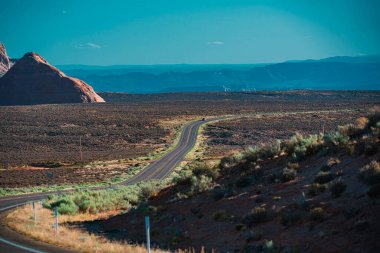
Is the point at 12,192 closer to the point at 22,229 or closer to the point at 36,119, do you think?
the point at 22,229

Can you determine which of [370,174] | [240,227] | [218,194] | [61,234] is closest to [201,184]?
[218,194]

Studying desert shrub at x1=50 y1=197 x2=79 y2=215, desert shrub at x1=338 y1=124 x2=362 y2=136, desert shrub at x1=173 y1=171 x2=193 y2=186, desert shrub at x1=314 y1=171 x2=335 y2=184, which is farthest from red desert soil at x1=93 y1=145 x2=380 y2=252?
desert shrub at x1=50 y1=197 x2=79 y2=215

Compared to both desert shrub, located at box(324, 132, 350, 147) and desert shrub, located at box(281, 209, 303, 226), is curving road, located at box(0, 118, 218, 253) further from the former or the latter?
desert shrub, located at box(324, 132, 350, 147)

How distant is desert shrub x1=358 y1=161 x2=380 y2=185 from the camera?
45.8 ft

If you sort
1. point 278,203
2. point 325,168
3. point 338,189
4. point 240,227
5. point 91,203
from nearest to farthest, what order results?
point 338,189
point 240,227
point 278,203
point 325,168
point 91,203

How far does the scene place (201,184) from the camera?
69.3 feet

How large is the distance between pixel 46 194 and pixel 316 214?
91.3ft

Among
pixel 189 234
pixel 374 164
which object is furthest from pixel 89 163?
pixel 374 164

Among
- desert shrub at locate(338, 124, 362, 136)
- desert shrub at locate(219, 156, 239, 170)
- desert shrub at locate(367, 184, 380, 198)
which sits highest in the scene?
desert shrub at locate(338, 124, 362, 136)

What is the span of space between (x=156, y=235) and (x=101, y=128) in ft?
292

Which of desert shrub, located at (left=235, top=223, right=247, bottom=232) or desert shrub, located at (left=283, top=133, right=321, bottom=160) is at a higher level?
desert shrub, located at (left=283, top=133, right=321, bottom=160)

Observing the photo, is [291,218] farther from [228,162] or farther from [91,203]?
[91,203]

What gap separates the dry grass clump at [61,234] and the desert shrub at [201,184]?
5.28 m

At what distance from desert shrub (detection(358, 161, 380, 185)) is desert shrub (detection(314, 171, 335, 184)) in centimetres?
144
